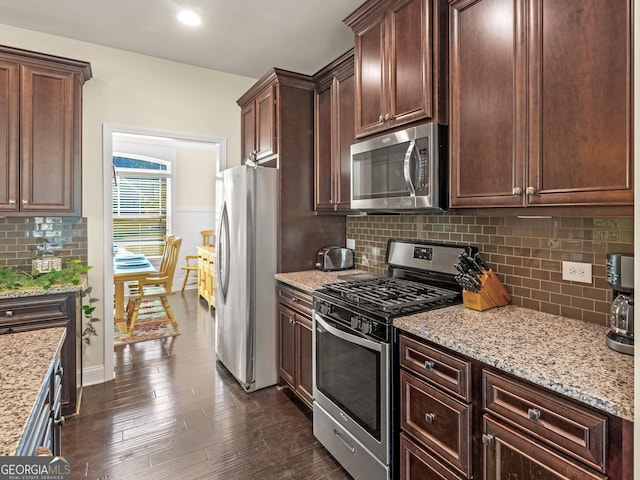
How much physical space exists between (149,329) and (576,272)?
4.31 m

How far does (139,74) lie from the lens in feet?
10.6

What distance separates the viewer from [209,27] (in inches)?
109

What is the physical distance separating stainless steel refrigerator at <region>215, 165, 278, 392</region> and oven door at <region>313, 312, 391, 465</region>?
29.2 inches

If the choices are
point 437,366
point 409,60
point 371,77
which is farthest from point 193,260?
point 437,366

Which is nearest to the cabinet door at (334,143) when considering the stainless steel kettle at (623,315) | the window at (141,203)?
the stainless steel kettle at (623,315)

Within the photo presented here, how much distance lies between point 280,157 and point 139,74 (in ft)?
5.02

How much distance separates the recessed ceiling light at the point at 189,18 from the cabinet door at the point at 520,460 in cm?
296

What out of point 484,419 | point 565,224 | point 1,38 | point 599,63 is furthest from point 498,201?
point 1,38

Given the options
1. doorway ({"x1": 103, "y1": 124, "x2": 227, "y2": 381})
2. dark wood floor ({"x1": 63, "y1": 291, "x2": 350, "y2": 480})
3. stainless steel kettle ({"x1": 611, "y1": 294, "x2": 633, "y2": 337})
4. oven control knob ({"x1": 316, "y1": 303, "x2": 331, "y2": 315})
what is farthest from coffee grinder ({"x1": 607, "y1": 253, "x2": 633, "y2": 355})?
doorway ({"x1": 103, "y1": 124, "x2": 227, "y2": 381})

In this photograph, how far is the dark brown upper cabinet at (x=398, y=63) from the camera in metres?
1.83

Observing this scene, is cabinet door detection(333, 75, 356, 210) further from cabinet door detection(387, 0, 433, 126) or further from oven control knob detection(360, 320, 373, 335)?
oven control knob detection(360, 320, 373, 335)

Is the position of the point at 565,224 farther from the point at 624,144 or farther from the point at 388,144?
the point at 388,144

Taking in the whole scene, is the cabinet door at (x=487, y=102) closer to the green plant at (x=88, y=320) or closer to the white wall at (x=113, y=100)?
the white wall at (x=113, y=100)

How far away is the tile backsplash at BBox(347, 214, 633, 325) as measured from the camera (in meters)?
1.57
